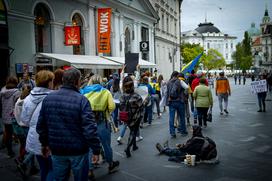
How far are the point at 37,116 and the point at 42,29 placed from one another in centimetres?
1362

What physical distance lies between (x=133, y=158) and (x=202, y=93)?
3.96 meters

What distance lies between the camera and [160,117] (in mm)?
13977

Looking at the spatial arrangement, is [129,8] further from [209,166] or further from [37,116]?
[37,116]

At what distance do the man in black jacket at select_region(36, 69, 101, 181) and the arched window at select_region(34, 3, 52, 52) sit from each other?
13.7 metres

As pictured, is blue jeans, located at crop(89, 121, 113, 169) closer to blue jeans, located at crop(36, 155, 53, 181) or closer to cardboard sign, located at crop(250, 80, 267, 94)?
blue jeans, located at crop(36, 155, 53, 181)

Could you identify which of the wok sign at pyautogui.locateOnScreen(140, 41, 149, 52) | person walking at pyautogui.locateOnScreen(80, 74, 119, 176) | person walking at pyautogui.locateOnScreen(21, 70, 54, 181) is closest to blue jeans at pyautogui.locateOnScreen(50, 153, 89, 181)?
person walking at pyautogui.locateOnScreen(21, 70, 54, 181)

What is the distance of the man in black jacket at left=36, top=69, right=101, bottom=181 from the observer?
12.0 feet

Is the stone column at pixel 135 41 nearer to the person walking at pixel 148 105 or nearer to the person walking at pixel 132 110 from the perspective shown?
the person walking at pixel 148 105

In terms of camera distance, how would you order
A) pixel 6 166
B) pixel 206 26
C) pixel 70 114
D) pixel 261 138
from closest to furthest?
pixel 70 114 < pixel 6 166 < pixel 261 138 < pixel 206 26

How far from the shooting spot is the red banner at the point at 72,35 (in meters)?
17.7

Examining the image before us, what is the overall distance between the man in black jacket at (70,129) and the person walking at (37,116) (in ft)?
2.58

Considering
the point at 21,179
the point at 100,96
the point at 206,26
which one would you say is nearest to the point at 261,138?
the point at 100,96

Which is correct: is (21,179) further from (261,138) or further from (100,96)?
(261,138)

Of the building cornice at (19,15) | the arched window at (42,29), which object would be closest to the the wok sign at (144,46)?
the arched window at (42,29)
